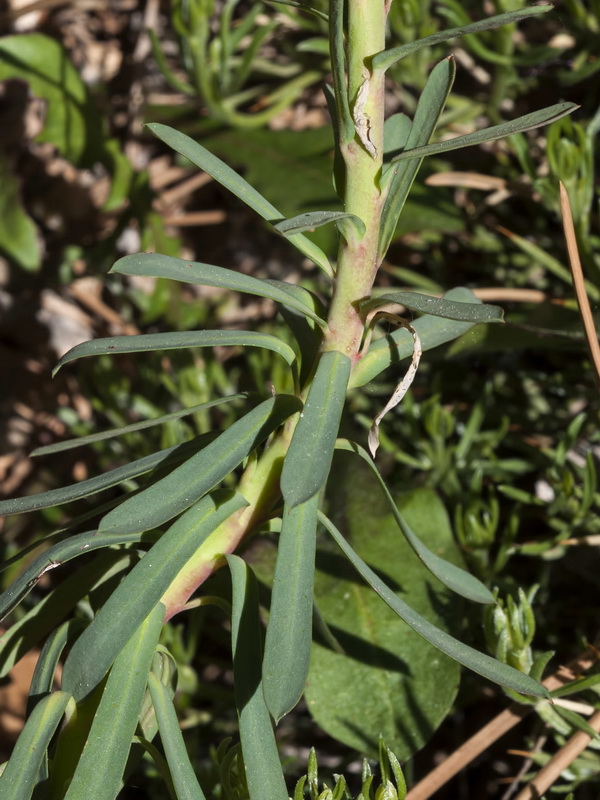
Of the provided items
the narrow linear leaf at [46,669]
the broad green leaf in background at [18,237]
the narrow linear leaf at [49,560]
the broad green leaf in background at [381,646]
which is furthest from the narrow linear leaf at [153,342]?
the broad green leaf in background at [18,237]

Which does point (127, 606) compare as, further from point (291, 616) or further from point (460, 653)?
point (460, 653)

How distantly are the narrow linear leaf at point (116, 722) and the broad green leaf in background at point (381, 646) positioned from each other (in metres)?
0.36

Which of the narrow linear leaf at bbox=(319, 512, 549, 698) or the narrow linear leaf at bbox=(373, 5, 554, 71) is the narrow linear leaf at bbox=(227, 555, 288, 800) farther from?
the narrow linear leaf at bbox=(373, 5, 554, 71)

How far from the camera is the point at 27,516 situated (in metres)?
1.78

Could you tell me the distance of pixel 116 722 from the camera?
678 millimetres

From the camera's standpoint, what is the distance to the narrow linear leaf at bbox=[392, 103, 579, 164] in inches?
26.4

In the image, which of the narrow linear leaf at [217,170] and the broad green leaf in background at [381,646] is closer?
the narrow linear leaf at [217,170]

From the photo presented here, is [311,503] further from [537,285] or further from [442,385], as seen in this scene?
[537,285]

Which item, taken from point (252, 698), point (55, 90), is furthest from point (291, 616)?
point (55, 90)

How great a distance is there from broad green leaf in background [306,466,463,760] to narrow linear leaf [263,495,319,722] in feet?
1.25

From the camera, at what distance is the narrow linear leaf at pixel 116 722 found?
2.15ft

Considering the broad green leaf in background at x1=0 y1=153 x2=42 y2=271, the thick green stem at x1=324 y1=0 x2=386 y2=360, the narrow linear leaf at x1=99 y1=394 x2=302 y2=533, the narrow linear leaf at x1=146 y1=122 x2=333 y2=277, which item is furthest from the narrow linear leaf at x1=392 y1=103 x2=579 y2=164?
the broad green leaf in background at x1=0 y1=153 x2=42 y2=271

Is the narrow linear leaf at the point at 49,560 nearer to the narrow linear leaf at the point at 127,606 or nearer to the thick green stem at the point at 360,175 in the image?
the narrow linear leaf at the point at 127,606

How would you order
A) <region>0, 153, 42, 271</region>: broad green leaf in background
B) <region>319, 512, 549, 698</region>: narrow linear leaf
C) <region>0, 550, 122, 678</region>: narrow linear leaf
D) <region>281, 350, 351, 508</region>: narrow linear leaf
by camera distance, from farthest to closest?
<region>0, 153, 42, 271</region>: broad green leaf in background < <region>0, 550, 122, 678</region>: narrow linear leaf < <region>319, 512, 549, 698</region>: narrow linear leaf < <region>281, 350, 351, 508</region>: narrow linear leaf
